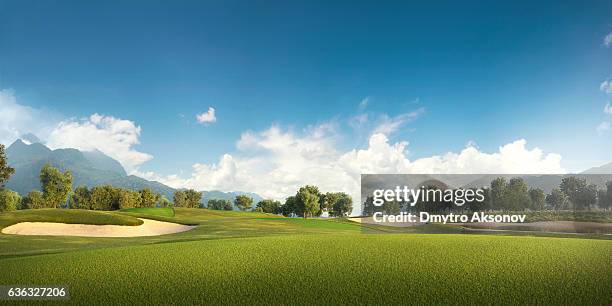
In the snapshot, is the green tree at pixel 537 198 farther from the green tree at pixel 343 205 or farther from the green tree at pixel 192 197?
the green tree at pixel 192 197

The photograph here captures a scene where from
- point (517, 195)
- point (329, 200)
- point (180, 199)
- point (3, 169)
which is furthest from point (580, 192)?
point (180, 199)

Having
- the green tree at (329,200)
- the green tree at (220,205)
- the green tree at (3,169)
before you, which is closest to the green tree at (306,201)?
the green tree at (329,200)

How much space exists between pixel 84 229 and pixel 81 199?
294 ft

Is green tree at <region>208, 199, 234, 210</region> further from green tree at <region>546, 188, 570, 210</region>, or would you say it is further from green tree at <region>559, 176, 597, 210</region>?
green tree at <region>546, 188, 570, 210</region>

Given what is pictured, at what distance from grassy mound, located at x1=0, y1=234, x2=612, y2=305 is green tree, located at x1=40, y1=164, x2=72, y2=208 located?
87.3 m

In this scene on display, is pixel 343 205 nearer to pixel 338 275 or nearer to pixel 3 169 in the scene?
pixel 3 169

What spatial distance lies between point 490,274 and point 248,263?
249 inches

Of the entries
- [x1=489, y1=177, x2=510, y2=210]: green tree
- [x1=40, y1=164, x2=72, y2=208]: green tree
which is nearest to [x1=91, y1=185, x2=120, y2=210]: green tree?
[x1=40, y1=164, x2=72, y2=208]: green tree

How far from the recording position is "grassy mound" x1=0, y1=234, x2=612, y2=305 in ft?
26.1

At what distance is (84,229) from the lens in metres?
34.2

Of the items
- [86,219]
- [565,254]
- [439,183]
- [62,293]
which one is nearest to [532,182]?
[439,183]

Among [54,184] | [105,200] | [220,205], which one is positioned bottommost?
[220,205]

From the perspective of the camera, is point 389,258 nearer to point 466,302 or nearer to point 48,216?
point 466,302

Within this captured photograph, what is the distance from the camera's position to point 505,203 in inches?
1368
